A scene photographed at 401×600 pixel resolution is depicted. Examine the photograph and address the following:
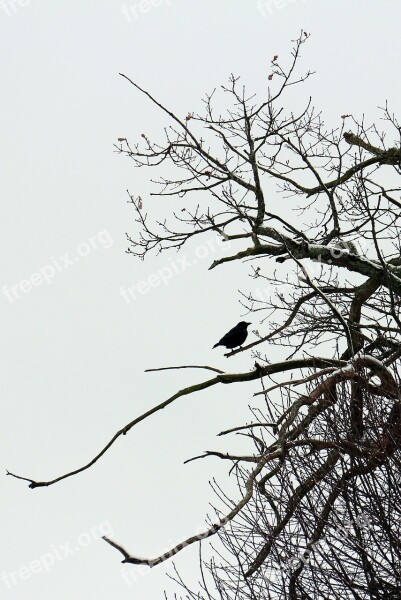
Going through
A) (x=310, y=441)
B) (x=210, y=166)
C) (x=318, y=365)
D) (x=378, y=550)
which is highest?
(x=210, y=166)

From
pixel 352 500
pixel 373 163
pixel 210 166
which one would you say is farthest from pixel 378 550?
pixel 373 163

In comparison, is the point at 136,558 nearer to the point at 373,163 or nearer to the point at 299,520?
the point at 299,520

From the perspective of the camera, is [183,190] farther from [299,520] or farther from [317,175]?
[299,520]

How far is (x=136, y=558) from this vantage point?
22.3 ft

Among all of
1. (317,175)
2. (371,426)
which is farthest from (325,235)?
(371,426)

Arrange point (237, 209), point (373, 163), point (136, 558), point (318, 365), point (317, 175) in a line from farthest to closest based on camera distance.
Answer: point (373, 163), point (317, 175), point (237, 209), point (318, 365), point (136, 558)

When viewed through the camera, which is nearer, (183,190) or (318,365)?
(318,365)

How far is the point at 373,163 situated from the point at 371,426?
562 cm

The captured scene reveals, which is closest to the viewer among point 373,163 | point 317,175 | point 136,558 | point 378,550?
point 136,558

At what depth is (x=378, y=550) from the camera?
26.0ft

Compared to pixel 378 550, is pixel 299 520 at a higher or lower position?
higher

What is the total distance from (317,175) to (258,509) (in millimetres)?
4724

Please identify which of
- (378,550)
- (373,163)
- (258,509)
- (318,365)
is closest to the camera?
(378,550)

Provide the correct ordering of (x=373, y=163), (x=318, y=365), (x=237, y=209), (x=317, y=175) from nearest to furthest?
(x=318, y=365) → (x=237, y=209) → (x=317, y=175) → (x=373, y=163)
